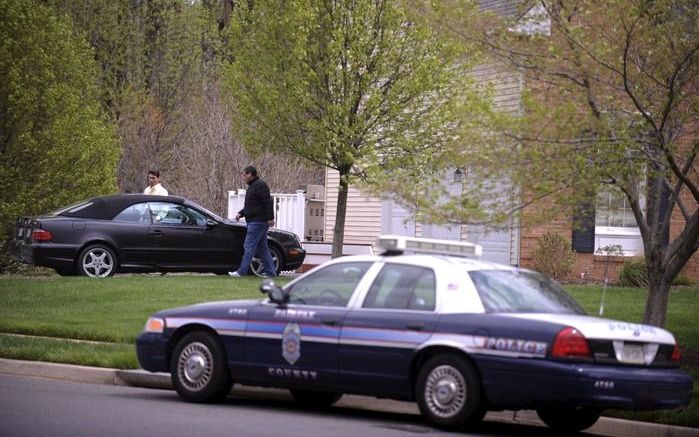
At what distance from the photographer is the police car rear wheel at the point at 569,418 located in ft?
34.4

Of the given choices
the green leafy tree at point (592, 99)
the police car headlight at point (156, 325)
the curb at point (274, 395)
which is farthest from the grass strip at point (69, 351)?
the green leafy tree at point (592, 99)

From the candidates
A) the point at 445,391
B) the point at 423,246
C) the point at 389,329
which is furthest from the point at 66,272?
the point at 445,391

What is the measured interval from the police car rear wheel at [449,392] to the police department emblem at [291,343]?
1179 millimetres

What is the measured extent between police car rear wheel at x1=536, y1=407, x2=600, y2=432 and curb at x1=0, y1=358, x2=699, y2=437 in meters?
0.23

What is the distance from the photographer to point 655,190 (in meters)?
13.6

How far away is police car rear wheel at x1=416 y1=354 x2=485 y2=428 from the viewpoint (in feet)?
32.1

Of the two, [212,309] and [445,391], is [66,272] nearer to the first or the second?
[212,309]

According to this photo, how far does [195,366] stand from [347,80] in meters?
11.7

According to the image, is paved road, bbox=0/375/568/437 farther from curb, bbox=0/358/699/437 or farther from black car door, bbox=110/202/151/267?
black car door, bbox=110/202/151/267

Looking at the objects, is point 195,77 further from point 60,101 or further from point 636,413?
point 636,413

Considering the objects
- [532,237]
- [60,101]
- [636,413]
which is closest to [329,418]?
[636,413]

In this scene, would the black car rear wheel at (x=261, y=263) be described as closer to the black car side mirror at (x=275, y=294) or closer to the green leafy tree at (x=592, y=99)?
the green leafy tree at (x=592, y=99)

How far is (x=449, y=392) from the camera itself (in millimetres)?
9891

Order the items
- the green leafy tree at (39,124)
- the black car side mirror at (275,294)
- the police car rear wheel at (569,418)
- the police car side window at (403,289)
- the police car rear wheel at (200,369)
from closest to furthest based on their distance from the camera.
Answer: the police car side window at (403,289) → the police car rear wheel at (569,418) → the black car side mirror at (275,294) → the police car rear wheel at (200,369) → the green leafy tree at (39,124)
